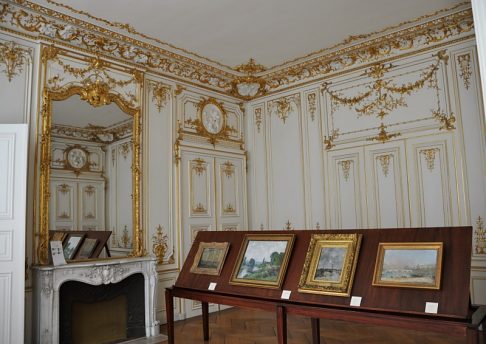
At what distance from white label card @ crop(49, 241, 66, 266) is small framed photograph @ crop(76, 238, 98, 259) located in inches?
8.6

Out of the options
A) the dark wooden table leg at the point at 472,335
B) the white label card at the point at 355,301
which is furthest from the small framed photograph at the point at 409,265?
the dark wooden table leg at the point at 472,335

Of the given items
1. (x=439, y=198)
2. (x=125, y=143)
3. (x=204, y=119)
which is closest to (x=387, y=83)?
(x=439, y=198)

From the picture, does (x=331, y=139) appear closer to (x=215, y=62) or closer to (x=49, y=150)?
(x=215, y=62)

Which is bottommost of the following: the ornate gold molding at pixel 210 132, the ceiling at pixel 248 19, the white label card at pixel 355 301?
the white label card at pixel 355 301

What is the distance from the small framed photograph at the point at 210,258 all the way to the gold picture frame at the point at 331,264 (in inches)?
34.4

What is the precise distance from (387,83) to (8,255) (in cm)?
480

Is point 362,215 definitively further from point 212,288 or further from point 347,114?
point 212,288

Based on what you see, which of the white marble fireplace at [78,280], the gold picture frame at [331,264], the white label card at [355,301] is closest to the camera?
the white label card at [355,301]

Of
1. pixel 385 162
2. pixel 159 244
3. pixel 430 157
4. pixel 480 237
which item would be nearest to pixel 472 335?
pixel 480 237

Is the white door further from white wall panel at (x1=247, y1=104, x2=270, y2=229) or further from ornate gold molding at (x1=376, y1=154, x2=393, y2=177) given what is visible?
ornate gold molding at (x1=376, y1=154, x2=393, y2=177)

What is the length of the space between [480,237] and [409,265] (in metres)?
2.62

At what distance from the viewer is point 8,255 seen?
369 cm

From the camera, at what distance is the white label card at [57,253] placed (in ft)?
14.0

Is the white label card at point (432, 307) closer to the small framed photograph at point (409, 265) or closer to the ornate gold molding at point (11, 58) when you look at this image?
the small framed photograph at point (409, 265)
